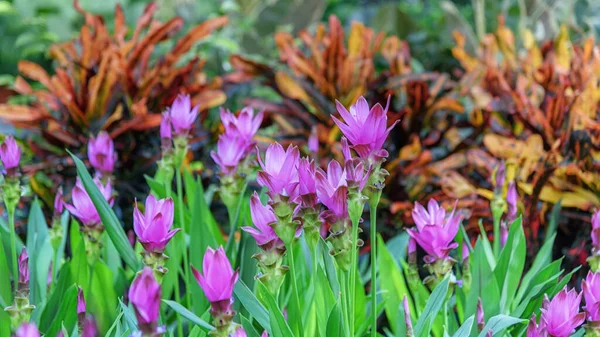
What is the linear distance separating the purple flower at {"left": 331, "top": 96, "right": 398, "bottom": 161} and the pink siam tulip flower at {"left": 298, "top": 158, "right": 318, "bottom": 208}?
5 centimetres

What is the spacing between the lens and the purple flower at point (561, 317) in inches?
29.0

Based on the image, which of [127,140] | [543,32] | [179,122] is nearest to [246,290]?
[179,122]

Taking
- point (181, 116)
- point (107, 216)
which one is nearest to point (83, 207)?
point (107, 216)

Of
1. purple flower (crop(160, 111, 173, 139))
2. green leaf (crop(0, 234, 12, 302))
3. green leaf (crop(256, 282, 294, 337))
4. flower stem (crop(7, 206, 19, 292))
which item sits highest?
purple flower (crop(160, 111, 173, 139))

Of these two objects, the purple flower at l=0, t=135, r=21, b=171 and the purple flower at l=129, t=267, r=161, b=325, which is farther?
the purple flower at l=0, t=135, r=21, b=171

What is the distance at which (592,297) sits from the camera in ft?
2.55

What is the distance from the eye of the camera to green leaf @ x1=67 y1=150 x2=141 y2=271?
92 centimetres

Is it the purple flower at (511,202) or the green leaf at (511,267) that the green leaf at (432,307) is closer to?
the green leaf at (511,267)

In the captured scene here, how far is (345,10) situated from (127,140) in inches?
182

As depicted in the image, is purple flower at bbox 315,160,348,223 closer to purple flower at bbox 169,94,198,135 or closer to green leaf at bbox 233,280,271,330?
green leaf at bbox 233,280,271,330

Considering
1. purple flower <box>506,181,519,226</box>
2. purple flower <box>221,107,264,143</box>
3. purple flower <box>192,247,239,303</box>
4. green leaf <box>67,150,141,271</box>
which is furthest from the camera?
purple flower <box>506,181,519,226</box>

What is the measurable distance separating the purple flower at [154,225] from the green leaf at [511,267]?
512mm

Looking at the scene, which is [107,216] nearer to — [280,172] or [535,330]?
[280,172]

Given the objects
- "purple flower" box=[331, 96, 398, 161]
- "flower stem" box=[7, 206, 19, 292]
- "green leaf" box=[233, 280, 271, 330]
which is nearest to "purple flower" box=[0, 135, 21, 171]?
"flower stem" box=[7, 206, 19, 292]
